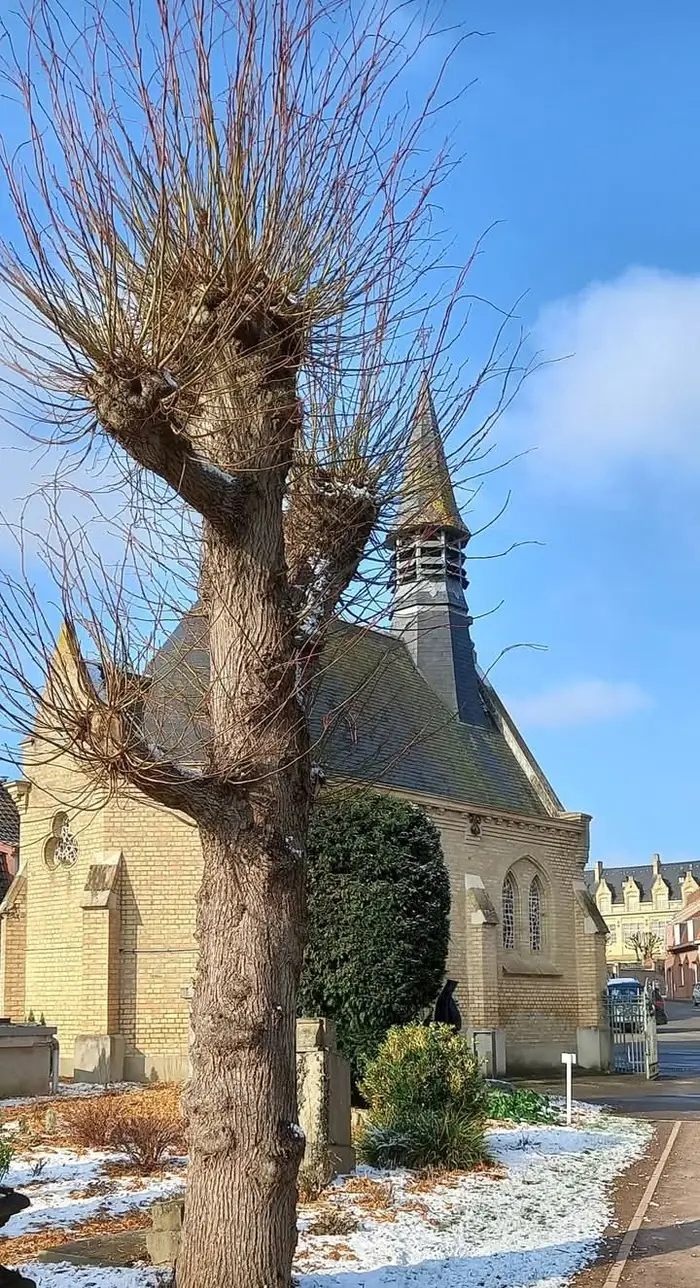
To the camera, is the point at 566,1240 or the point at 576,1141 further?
the point at 576,1141

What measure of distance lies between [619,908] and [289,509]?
4662 inches

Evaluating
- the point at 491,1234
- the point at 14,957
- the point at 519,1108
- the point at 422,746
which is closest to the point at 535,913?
the point at 422,746

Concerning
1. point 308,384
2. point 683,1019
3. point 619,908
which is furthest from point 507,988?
point 619,908

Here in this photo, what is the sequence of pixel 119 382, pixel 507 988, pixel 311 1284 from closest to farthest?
pixel 119 382 → pixel 311 1284 → pixel 507 988

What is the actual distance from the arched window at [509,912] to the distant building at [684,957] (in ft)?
201

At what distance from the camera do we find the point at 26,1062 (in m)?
16.8

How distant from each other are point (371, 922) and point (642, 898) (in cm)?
10982

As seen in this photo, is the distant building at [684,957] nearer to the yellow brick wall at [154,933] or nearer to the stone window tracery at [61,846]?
the stone window tracery at [61,846]

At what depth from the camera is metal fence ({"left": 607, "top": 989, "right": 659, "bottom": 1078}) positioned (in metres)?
24.3

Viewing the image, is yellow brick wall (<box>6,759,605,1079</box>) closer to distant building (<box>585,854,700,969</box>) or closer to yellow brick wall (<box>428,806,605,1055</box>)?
yellow brick wall (<box>428,806,605,1055</box>)

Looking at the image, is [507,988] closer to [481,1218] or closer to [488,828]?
[488,828]

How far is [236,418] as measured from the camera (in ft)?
22.7

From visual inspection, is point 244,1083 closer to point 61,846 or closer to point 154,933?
point 154,933

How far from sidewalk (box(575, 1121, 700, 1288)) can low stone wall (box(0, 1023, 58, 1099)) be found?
860 cm
